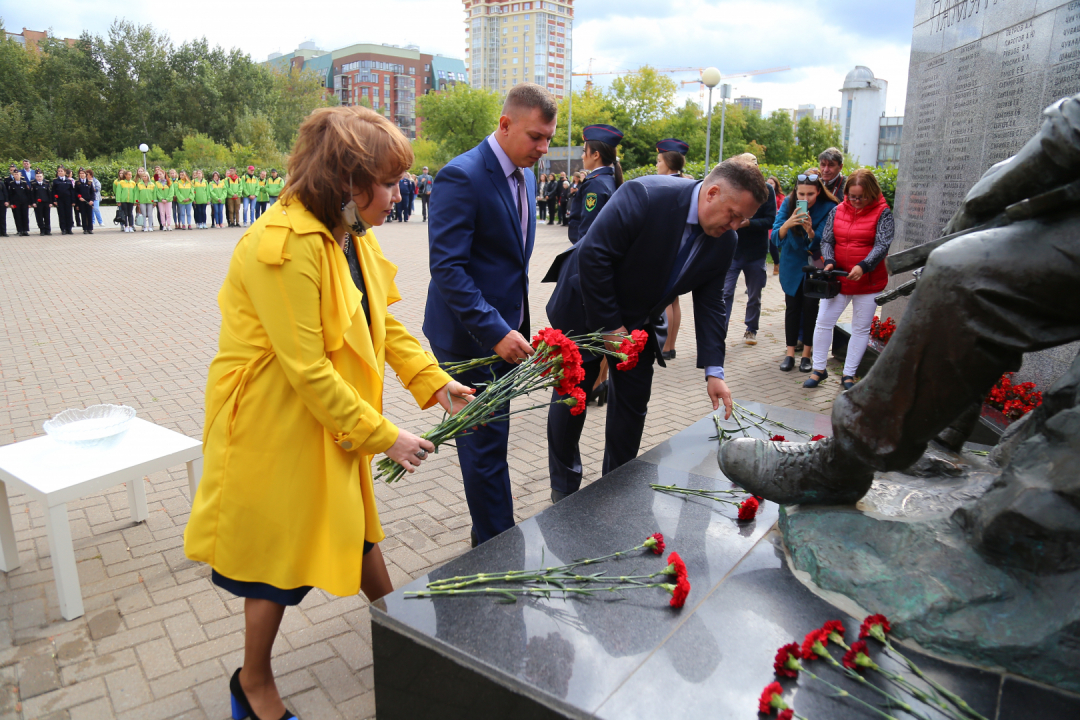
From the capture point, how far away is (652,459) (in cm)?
348

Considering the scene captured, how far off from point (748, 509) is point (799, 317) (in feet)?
16.8

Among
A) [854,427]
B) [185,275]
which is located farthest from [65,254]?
[854,427]

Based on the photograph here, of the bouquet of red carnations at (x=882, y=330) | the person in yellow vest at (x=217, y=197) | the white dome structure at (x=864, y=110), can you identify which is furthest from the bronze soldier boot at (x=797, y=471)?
the white dome structure at (x=864, y=110)

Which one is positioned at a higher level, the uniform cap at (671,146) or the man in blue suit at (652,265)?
the uniform cap at (671,146)

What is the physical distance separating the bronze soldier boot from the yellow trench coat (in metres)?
1.31

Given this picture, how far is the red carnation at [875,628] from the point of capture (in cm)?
204

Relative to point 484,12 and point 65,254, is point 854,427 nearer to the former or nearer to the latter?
point 65,254

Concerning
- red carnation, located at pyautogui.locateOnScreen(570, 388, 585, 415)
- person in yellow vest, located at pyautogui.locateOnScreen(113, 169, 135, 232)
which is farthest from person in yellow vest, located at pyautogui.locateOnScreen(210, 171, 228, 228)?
red carnation, located at pyautogui.locateOnScreen(570, 388, 585, 415)

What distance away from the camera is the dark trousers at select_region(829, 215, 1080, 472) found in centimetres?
190

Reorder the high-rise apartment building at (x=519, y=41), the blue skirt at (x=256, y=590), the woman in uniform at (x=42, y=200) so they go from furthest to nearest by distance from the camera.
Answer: the high-rise apartment building at (x=519, y=41)
the woman in uniform at (x=42, y=200)
the blue skirt at (x=256, y=590)

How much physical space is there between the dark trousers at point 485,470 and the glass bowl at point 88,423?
1.64 metres

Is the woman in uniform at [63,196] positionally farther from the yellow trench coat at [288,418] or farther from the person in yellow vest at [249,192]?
the yellow trench coat at [288,418]

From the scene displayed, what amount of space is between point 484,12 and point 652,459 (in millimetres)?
120787

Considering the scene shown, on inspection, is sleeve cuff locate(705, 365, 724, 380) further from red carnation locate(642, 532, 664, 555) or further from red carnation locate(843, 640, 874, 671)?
red carnation locate(843, 640, 874, 671)
